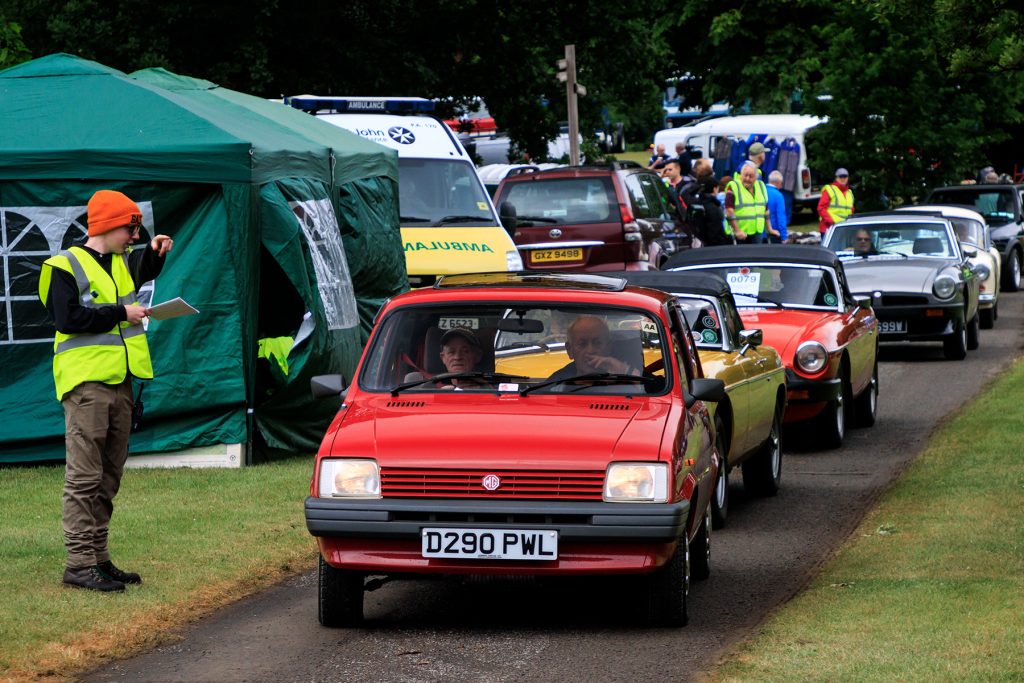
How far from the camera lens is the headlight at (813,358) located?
1439 cm

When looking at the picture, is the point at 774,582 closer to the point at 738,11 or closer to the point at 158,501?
the point at 158,501

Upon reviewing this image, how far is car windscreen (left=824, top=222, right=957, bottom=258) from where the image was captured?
2231cm

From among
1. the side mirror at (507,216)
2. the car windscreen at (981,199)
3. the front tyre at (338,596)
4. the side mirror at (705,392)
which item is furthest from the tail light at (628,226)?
the front tyre at (338,596)

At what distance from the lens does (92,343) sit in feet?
28.6

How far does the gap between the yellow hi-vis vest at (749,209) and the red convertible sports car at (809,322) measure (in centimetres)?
804

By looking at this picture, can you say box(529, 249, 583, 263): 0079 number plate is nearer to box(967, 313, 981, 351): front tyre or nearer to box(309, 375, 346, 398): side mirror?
box(967, 313, 981, 351): front tyre

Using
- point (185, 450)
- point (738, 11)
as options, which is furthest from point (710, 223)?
point (738, 11)

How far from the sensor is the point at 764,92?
170ft

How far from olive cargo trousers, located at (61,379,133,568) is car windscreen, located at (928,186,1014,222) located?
25.4 meters

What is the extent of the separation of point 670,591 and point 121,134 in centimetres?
701

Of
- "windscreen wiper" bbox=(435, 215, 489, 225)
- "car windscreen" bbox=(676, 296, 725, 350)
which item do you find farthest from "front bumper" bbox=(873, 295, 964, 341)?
"car windscreen" bbox=(676, 296, 725, 350)

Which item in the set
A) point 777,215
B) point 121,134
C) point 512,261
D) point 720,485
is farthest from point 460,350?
point 777,215

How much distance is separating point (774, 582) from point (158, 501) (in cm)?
445

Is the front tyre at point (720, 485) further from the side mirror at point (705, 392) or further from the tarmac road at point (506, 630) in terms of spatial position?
the side mirror at point (705, 392)
